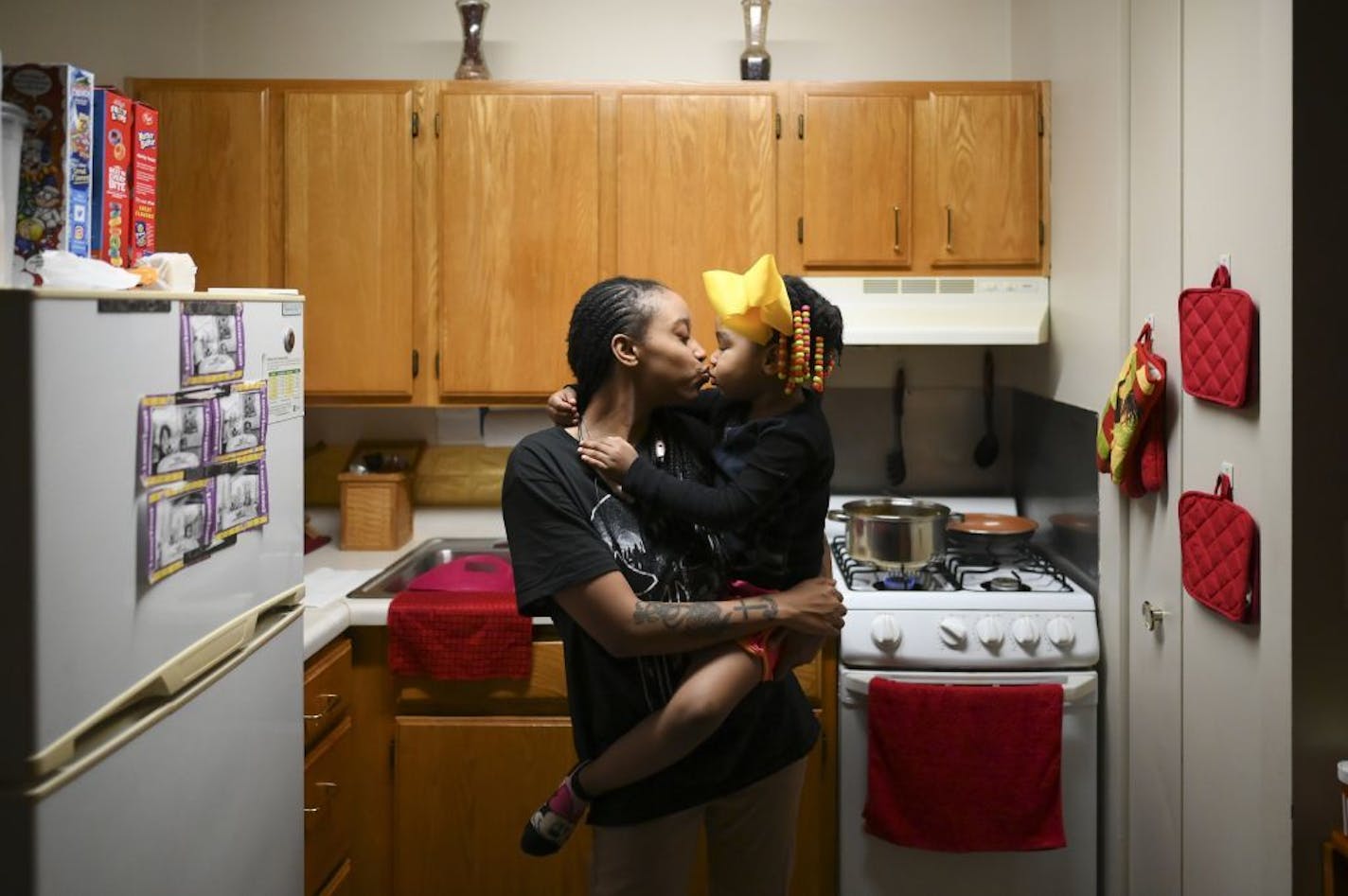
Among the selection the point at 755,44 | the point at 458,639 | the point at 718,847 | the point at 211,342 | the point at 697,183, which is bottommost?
the point at 718,847

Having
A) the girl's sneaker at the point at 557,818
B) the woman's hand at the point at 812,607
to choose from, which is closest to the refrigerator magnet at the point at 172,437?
the girl's sneaker at the point at 557,818

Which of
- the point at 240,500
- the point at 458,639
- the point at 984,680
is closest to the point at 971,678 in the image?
the point at 984,680

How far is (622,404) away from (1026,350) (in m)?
1.78

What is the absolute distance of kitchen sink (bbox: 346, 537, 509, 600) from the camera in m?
2.82

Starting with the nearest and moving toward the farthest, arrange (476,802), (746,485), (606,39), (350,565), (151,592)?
(151,592)
(746,485)
(476,802)
(350,565)
(606,39)

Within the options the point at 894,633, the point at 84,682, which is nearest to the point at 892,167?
the point at 894,633

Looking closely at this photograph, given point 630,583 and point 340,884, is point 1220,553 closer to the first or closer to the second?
point 630,583

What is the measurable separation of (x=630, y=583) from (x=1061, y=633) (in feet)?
4.27

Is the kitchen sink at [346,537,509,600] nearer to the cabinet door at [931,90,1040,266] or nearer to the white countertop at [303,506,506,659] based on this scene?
the white countertop at [303,506,506,659]

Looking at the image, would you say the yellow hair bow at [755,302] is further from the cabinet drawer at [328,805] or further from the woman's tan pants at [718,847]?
the cabinet drawer at [328,805]

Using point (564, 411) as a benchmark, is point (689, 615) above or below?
below

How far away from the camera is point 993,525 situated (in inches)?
115

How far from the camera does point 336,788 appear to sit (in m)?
2.48

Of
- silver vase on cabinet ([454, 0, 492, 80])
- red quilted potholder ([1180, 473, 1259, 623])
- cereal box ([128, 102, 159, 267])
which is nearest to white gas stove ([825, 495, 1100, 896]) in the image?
red quilted potholder ([1180, 473, 1259, 623])
